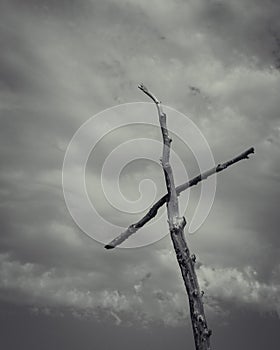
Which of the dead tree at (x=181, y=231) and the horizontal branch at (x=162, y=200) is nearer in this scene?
the dead tree at (x=181, y=231)

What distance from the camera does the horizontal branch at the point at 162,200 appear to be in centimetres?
960

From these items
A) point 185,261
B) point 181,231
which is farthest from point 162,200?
point 185,261

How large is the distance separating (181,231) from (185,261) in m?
0.68

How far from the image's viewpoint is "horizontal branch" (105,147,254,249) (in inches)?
378

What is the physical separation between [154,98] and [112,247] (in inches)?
161

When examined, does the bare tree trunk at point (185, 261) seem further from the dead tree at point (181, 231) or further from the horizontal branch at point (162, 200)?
the horizontal branch at point (162, 200)

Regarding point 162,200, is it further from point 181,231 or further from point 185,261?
point 185,261

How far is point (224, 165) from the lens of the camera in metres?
9.65

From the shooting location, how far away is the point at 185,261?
8.96m

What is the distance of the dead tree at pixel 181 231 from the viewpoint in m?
8.57

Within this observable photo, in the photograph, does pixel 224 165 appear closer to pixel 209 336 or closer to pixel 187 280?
pixel 187 280

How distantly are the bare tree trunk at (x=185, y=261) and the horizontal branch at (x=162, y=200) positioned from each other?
32 cm

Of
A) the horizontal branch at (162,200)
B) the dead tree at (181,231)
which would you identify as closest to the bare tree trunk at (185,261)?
the dead tree at (181,231)

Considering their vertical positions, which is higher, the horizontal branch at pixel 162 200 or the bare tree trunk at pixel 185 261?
the horizontal branch at pixel 162 200
